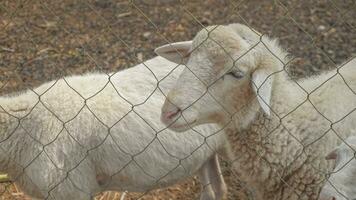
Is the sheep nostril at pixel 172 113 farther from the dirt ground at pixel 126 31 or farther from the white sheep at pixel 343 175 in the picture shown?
the dirt ground at pixel 126 31

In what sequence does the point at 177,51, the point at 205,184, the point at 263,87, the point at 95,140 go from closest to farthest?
the point at 263,87 → the point at 177,51 → the point at 95,140 → the point at 205,184

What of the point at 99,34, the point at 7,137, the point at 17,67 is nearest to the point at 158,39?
the point at 99,34

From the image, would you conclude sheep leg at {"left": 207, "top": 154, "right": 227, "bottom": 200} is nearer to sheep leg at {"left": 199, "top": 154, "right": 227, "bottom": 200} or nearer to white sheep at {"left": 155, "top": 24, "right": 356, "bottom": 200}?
sheep leg at {"left": 199, "top": 154, "right": 227, "bottom": 200}

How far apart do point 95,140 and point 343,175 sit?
1.45m

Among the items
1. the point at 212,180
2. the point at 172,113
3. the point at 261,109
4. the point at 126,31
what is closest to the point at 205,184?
the point at 212,180

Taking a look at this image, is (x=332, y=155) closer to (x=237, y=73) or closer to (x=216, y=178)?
(x=237, y=73)

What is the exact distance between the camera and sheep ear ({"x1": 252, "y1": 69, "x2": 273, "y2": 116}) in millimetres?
2865

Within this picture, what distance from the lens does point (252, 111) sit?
3096 mm

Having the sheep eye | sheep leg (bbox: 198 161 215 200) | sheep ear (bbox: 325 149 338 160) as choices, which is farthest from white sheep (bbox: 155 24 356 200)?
sheep leg (bbox: 198 161 215 200)

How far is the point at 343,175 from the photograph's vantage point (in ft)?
8.68

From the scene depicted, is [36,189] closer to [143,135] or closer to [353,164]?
[143,135]

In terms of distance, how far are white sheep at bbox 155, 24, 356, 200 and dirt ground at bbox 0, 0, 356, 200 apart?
213cm

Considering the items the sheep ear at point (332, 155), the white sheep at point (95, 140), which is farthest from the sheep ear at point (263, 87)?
the white sheep at point (95, 140)

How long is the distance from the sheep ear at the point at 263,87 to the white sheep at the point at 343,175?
0.37 m
